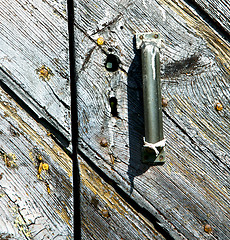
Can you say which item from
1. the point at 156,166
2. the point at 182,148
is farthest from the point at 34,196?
the point at 182,148

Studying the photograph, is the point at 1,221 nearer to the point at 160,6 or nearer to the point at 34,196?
the point at 34,196

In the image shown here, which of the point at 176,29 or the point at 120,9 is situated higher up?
the point at 120,9

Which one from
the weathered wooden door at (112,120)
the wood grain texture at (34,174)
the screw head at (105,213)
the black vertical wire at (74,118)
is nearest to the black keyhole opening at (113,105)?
the weathered wooden door at (112,120)

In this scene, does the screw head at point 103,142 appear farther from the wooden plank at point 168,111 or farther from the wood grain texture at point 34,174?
the wood grain texture at point 34,174

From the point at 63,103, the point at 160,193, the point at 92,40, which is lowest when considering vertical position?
the point at 160,193

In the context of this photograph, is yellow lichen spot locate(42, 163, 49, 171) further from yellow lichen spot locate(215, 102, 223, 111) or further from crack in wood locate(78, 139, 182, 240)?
yellow lichen spot locate(215, 102, 223, 111)

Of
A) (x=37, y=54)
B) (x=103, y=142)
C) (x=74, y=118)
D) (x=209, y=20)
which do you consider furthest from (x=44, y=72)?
(x=209, y=20)

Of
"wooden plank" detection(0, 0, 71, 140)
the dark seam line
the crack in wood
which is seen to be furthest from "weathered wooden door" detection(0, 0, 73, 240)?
the dark seam line
